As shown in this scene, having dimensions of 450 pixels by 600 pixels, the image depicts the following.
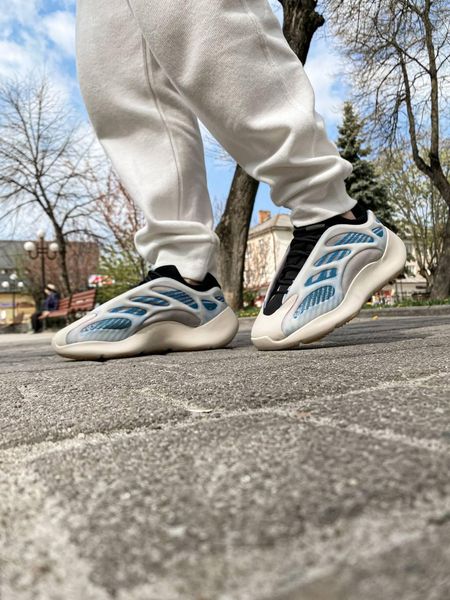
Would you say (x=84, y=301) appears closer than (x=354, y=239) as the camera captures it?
No

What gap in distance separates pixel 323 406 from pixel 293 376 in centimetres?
27

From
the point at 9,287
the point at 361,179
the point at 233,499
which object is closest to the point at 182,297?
the point at 233,499

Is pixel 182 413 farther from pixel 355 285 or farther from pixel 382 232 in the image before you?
pixel 382 232

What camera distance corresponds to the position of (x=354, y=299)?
5.17ft

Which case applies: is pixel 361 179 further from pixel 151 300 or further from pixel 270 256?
pixel 151 300

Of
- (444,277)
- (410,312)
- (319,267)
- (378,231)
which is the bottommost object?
(410,312)

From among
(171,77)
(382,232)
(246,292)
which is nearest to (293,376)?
(382,232)

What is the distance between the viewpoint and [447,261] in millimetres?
12047

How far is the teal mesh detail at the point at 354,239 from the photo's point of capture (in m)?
1.60

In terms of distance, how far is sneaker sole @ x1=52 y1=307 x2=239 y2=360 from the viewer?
67.7 inches

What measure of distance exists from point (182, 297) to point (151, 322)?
0.45ft

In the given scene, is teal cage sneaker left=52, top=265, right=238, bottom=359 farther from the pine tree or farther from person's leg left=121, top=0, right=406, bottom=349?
the pine tree

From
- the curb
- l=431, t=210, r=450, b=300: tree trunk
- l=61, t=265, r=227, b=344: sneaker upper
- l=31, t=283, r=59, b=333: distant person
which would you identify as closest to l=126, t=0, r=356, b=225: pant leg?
l=61, t=265, r=227, b=344: sneaker upper

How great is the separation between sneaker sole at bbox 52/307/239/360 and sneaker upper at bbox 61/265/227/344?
0.02 meters
